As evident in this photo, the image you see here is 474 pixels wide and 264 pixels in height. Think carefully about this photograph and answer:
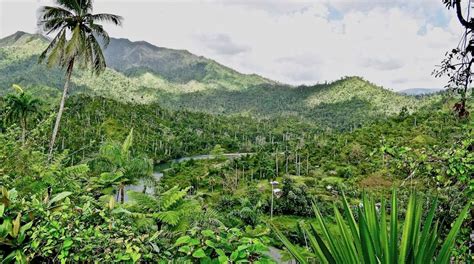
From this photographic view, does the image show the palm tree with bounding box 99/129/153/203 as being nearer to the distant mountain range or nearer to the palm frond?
the palm frond

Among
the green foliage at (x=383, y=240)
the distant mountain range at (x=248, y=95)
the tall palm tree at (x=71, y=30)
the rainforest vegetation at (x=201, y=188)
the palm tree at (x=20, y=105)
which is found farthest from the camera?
the distant mountain range at (x=248, y=95)

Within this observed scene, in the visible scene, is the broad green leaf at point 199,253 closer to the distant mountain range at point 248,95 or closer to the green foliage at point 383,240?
the green foliage at point 383,240

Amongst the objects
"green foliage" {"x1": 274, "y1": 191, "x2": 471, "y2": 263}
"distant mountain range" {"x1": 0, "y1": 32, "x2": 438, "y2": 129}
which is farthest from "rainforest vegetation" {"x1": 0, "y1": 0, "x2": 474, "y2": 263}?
"distant mountain range" {"x1": 0, "y1": 32, "x2": 438, "y2": 129}

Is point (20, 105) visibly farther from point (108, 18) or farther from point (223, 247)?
point (223, 247)

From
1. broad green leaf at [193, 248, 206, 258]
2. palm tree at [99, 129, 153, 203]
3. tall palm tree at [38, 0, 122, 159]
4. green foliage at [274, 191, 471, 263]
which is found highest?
tall palm tree at [38, 0, 122, 159]

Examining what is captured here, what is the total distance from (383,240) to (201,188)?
47.3 m

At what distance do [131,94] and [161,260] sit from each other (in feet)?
A: 513

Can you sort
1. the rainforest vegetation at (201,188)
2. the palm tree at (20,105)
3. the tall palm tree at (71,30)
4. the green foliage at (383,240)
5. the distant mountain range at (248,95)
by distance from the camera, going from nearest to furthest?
the green foliage at (383,240), the rainforest vegetation at (201,188), the tall palm tree at (71,30), the palm tree at (20,105), the distant mountain range at (248,95)

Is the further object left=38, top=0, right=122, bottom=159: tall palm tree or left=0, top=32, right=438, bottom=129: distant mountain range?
left=0, top=32, right=438, bottom=129: distant mountain range

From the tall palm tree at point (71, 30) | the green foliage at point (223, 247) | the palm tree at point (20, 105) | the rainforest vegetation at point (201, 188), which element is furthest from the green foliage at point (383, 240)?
the palm tree at point (20, 105)

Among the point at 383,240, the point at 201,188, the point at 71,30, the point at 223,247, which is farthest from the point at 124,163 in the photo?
the point at 201,188

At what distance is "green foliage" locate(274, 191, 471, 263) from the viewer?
4.80 feet

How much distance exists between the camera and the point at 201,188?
4806cm

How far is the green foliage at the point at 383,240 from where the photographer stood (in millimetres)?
1464
